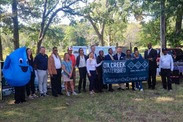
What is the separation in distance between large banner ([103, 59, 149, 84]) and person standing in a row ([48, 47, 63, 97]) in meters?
1.84

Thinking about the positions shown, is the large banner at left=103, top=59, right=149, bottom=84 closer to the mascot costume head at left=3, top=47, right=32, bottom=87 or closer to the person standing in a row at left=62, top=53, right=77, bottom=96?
the person standing in a row at left=62, top=53, right=77, bottom=96

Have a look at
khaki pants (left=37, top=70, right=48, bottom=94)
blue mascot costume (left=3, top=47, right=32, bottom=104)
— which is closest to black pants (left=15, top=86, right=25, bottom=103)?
blue mascot costume (left=3, top=47, right=32, bottom=104)

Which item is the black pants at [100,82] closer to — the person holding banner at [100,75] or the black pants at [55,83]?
the person holding banner at [100,75]

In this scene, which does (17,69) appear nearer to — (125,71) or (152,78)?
(125,71)

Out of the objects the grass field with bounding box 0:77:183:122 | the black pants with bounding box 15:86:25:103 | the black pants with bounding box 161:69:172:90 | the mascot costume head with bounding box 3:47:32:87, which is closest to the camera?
the grass field with bounding box 0:77:183:122

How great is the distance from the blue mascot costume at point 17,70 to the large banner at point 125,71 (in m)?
3.23

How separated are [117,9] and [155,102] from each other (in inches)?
517

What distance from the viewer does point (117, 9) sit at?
20.9 meters

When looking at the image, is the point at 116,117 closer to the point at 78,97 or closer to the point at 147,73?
the point at 78,97

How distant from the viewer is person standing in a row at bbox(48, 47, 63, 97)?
984 centimetres

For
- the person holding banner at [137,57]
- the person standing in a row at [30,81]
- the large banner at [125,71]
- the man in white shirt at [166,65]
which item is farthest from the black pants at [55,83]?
the man in white shirt at [166,65]

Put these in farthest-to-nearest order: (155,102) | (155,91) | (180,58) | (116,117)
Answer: (180,58) < (155,91) < (155,102) < (116,117)

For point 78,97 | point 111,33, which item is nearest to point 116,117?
point 78,97

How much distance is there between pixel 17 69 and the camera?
8.76 meters
